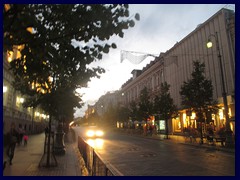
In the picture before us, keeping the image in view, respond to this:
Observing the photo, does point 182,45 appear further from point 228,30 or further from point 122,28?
point 122,28

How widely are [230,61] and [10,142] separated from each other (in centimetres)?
2224

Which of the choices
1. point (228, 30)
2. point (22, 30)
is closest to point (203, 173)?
point (22, 30)

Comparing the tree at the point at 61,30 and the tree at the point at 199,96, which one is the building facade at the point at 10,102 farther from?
the tree at the point at 61,30

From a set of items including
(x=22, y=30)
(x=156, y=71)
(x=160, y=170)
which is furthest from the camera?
(x=156, y=71)

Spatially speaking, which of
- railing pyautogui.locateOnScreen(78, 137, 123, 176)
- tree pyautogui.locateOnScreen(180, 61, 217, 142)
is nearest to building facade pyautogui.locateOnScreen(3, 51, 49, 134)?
tree pyautogui.locateOnScreen(180, 61, 217, 142)

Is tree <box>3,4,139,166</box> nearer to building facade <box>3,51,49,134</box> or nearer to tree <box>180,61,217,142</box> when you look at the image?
tree <box>180,61,217,142</box>

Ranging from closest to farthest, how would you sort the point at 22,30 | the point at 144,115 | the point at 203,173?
the point at 22,30 → the point at 203,173 → the point at 144,115

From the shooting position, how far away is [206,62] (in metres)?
29.8

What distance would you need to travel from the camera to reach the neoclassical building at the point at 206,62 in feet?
85.3

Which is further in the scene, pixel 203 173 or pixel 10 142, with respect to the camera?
pixel 10 142

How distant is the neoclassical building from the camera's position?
26000mm

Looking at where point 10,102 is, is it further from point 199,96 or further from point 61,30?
point 61,30

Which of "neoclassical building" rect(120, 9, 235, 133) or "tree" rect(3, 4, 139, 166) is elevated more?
"neoclassical building" rect(120, 9, 235, 133)

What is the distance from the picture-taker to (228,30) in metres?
26.5
